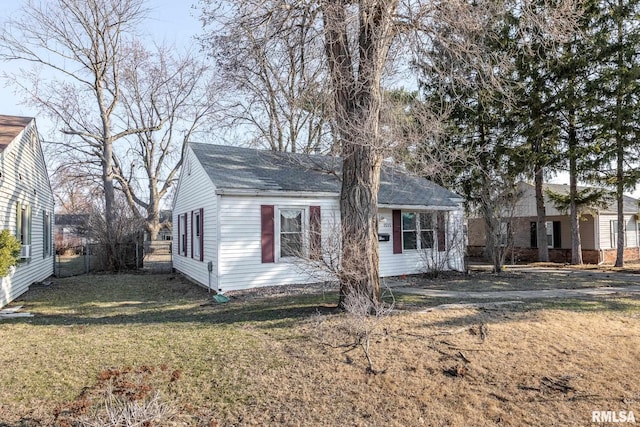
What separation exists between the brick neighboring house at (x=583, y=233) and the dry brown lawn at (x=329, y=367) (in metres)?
14.1

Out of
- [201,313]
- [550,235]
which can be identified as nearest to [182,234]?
[201,313]

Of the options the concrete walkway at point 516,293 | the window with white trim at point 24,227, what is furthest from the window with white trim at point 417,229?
the window with white trim at point 24,227

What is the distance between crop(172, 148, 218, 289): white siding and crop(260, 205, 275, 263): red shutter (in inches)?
47.5

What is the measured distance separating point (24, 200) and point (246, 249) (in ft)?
20.2

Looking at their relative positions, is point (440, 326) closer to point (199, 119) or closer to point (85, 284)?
point (85, 284)

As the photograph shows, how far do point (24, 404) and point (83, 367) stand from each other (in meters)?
0.87

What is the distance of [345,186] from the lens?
22.9 feet

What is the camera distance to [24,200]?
1082 cm

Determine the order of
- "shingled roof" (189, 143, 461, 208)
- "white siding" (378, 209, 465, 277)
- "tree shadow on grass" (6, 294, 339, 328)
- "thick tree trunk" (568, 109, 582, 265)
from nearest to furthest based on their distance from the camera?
"tree shadow on grass" (6, 294, 339, 328)
"shingled roof" (189, 143, 461, 208)
"white siding" (378, 209, 465, 277)
"thick tree trunk" (568, 109, 582, 265)

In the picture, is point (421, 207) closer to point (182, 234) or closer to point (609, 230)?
point (182, 234)

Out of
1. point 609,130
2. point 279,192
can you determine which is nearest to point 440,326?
point 279,192

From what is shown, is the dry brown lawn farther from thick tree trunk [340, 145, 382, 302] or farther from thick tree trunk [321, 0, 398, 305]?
thick tree trunk [321, 0, 398, 305]

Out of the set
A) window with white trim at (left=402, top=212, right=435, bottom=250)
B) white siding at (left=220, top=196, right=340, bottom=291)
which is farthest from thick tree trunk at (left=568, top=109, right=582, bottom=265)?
white siding at (left=220, top=196, right=340, bottom=291)

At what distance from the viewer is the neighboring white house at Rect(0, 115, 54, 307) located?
9188 millimetres
